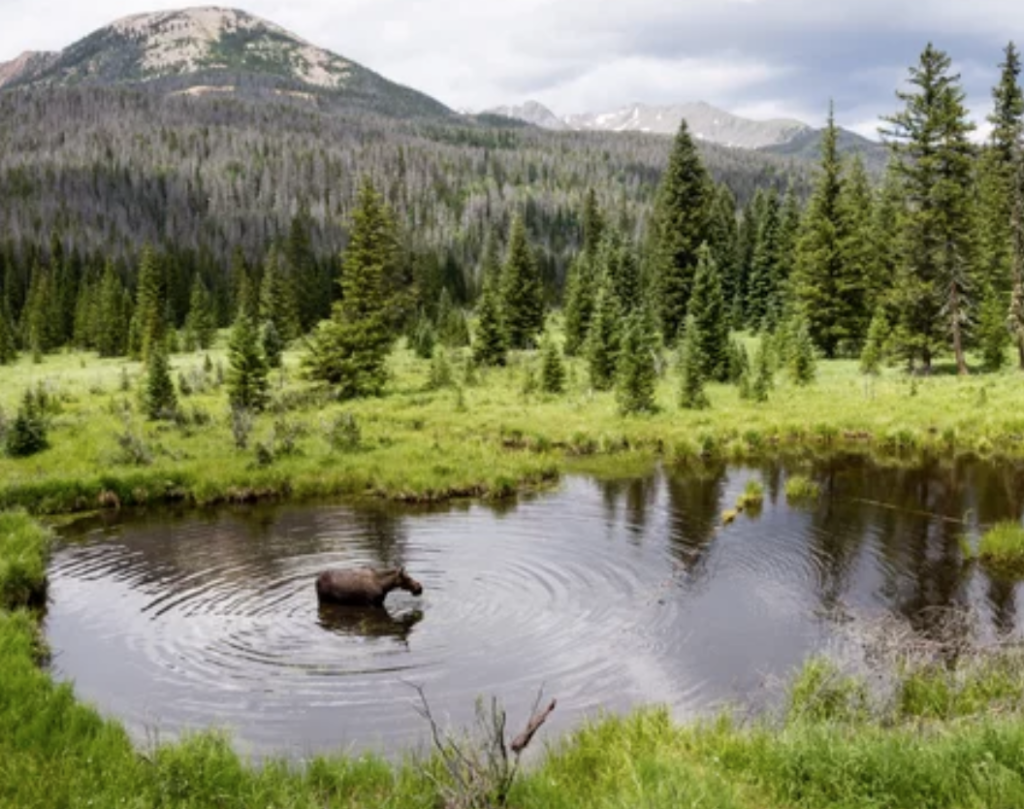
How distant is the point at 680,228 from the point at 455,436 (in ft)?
127

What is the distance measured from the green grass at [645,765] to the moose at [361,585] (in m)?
5.83

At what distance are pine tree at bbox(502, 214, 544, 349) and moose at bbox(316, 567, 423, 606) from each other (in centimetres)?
5216

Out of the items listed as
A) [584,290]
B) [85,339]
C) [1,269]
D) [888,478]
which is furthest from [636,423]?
[1,269]

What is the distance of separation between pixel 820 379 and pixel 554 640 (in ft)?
117

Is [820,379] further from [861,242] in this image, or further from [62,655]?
[62,655]

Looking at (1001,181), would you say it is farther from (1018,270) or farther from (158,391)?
(158,391)

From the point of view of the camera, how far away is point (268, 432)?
33.2 meters

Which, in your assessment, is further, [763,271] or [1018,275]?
[763,271]

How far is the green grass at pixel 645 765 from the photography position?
318 inches

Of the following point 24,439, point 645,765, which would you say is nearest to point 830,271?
point 24,439

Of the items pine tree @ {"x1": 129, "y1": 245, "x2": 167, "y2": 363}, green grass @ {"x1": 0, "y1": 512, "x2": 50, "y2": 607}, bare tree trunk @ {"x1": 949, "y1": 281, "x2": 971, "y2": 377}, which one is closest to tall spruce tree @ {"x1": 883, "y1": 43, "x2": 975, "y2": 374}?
bare tree trunk @ {"x1": 949, "y1": 281, "x2": 971, "y2": 377}

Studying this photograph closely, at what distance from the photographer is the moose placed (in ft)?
54.2

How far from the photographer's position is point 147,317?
81.5 metres

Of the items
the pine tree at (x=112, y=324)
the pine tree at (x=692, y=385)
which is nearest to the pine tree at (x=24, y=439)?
the pine tree at (x=692, y=385)
